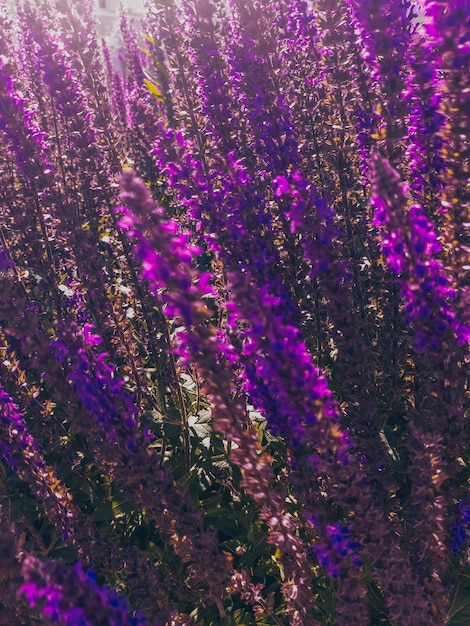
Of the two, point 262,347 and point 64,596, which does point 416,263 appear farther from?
point 64,596

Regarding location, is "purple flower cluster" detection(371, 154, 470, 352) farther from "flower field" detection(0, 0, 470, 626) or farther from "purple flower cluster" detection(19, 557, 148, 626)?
"purple flower cluster" detection(19, 557, 148, 626)

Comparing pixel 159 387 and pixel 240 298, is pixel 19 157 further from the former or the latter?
pixel 240 298

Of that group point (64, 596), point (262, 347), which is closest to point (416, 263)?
point (262, 347)

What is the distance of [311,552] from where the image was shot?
324 centimetres

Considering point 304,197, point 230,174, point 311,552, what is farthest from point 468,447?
point 230,174

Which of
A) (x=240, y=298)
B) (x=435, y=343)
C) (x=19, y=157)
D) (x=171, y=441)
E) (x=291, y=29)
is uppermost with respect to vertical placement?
(x=291, y=29)

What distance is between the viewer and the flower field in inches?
87.2

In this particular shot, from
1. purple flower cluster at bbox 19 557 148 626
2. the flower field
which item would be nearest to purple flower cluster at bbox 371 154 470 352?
the flower field

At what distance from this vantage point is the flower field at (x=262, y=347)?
7.27 feet

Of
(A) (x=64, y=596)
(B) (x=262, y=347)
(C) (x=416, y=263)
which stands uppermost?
(C) (x=416, y=263)

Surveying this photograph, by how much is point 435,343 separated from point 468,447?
216 cm

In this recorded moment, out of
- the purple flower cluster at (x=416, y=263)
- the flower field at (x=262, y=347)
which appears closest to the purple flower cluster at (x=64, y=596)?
the flower field at (x=262, y=347)

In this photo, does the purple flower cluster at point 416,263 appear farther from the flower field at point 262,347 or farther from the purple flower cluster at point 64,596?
the purple flower cluster at point 64,596

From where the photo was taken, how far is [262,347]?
84.6 inches
